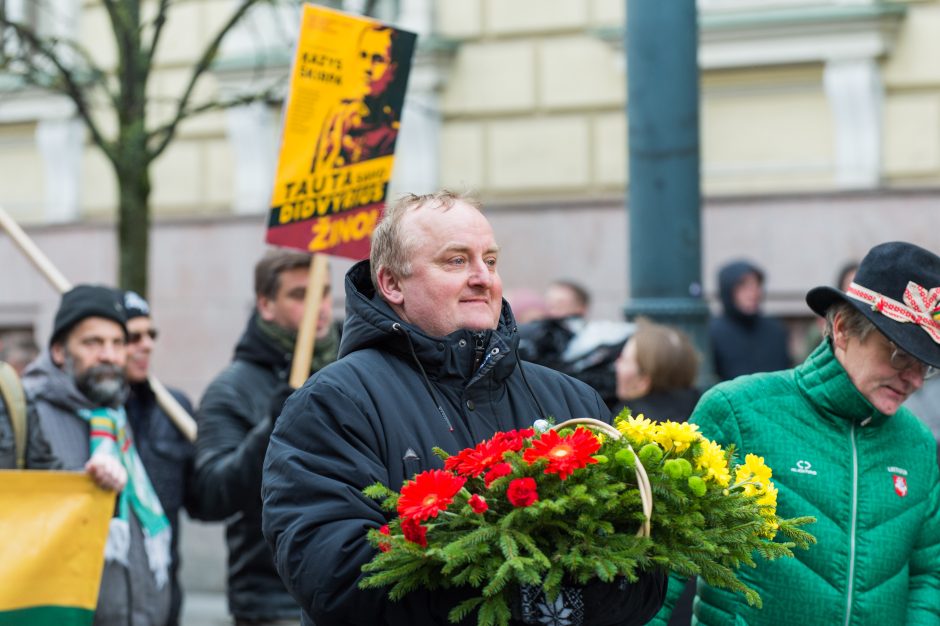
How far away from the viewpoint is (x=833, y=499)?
3.84 meters

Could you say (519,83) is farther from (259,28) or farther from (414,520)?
(414,520)

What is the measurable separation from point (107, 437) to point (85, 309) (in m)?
0.51

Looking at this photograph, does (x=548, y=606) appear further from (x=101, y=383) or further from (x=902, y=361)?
(x=101, y=383)

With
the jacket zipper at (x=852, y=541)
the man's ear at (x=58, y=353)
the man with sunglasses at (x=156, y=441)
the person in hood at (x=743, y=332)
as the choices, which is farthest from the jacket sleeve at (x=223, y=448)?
the person in hood at (x=743, y=332)

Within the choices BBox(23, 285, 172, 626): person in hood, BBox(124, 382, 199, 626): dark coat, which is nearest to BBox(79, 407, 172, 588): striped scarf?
BBox(23, 285, 172, 626): person in hood

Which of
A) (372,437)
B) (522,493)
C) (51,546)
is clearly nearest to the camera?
(522,493)

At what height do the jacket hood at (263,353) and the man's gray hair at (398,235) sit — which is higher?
the man's gray hair at (398,235)

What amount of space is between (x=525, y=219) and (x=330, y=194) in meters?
5.99

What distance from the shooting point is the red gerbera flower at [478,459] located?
9.25 ft

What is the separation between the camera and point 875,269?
3912 millimetres

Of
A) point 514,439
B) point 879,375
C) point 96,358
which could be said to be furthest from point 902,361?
point 96,358

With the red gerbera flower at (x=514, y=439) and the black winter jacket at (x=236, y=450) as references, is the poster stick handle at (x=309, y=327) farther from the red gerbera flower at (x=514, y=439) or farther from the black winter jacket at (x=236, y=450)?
the red gerbera flower at (x=514, y=439)

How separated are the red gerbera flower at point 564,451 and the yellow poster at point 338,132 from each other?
274cm

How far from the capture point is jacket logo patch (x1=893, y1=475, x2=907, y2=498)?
3924 millimetres
